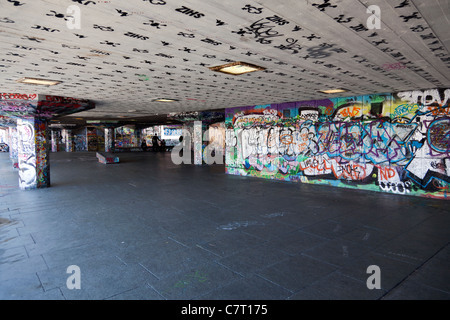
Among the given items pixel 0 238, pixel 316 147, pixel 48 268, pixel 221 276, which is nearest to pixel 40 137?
pixel 0 238

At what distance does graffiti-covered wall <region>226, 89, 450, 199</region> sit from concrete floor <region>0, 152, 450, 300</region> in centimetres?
105

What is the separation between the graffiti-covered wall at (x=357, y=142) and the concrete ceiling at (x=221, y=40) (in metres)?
Result: 2.11

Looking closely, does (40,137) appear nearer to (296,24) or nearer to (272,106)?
(272,106)

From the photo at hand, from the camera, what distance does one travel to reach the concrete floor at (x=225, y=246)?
3.66 metres

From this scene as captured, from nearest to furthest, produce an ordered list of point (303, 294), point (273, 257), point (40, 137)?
point (303, 294) → point (273, 257) → point (40, 137)

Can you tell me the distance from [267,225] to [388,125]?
6.72 meters

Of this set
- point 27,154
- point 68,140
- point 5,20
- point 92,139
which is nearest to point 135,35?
point 5,20

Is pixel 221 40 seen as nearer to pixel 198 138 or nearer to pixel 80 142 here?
pixel 198 138

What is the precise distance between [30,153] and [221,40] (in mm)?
10893

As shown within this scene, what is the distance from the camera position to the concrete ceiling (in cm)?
313

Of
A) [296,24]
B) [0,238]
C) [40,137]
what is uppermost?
[296,24]

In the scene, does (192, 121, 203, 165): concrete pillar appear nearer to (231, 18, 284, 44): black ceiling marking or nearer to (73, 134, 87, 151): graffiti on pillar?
(231, 18, 284, 44): black ceiling marking

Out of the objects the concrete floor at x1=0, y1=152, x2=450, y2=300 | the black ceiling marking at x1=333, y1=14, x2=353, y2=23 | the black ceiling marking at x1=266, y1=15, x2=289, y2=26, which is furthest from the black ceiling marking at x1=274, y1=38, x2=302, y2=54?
the concrete floor at x1=0, y1=152, x2=450, y2=300

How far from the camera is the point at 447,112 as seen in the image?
28.3ft
